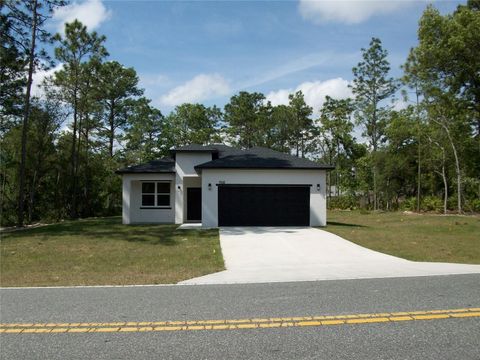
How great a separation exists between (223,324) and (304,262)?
6906 millimetres

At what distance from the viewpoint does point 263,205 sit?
21.6m

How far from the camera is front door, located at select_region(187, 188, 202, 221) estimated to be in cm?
2589

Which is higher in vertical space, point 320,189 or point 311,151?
point 311,151

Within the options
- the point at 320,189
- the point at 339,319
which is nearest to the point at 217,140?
the point at 320,189

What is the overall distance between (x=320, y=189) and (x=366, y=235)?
15.0 ft

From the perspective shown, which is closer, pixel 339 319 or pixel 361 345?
pixel 361 345

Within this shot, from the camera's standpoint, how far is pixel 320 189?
869 inches

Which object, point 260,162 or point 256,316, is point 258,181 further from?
point 256,316

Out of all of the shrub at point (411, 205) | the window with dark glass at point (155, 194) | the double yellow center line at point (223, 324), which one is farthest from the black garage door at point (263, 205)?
the shrub at point (411, 205)

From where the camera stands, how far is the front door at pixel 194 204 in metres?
25.9

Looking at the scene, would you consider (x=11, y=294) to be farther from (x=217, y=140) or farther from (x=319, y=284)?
(x=217, y=140)

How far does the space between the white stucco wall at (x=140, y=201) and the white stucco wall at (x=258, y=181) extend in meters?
4.64

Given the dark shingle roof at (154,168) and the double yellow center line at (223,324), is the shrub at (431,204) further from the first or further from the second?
the double yellow center line at (223,324)

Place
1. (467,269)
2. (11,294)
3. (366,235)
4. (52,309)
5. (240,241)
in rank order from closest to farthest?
(52,309), (11,294), (467,269), (240,241), (366,235)
